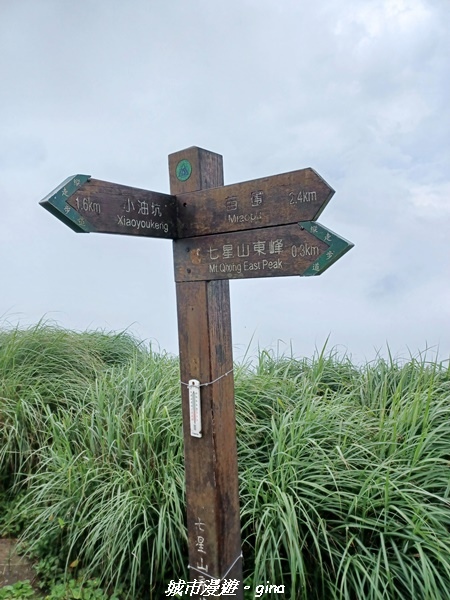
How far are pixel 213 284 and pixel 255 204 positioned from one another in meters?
0.37

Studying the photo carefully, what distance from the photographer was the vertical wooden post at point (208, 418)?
170cm

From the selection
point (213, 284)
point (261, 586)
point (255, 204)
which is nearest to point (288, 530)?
point (261, 586)

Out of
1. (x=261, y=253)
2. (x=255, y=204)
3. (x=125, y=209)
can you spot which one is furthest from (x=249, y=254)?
(x=125, y=209)

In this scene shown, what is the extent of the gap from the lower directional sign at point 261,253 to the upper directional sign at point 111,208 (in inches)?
5.4

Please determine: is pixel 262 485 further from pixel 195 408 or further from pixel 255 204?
pixel 255 204

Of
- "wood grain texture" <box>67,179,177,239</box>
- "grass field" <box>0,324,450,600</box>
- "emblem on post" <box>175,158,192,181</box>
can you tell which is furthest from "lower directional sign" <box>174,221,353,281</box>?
"grass field" <box>0,324,450,600</box>

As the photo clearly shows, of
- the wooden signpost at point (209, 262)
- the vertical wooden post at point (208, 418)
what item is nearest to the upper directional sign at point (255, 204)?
the wooden signpost at point (209, 262)

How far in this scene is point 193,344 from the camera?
1738 millimetres

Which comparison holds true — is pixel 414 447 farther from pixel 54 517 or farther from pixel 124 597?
pixel 54 517

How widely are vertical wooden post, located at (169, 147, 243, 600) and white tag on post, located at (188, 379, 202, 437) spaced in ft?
0.06

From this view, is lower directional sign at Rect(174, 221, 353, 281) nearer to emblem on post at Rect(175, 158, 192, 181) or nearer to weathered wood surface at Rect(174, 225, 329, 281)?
weathered wood surface at Rect(174, 225, 329, 281)

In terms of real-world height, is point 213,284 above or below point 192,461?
above

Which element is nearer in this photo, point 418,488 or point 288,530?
point 288,530

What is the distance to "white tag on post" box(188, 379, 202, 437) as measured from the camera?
1.72 meters
